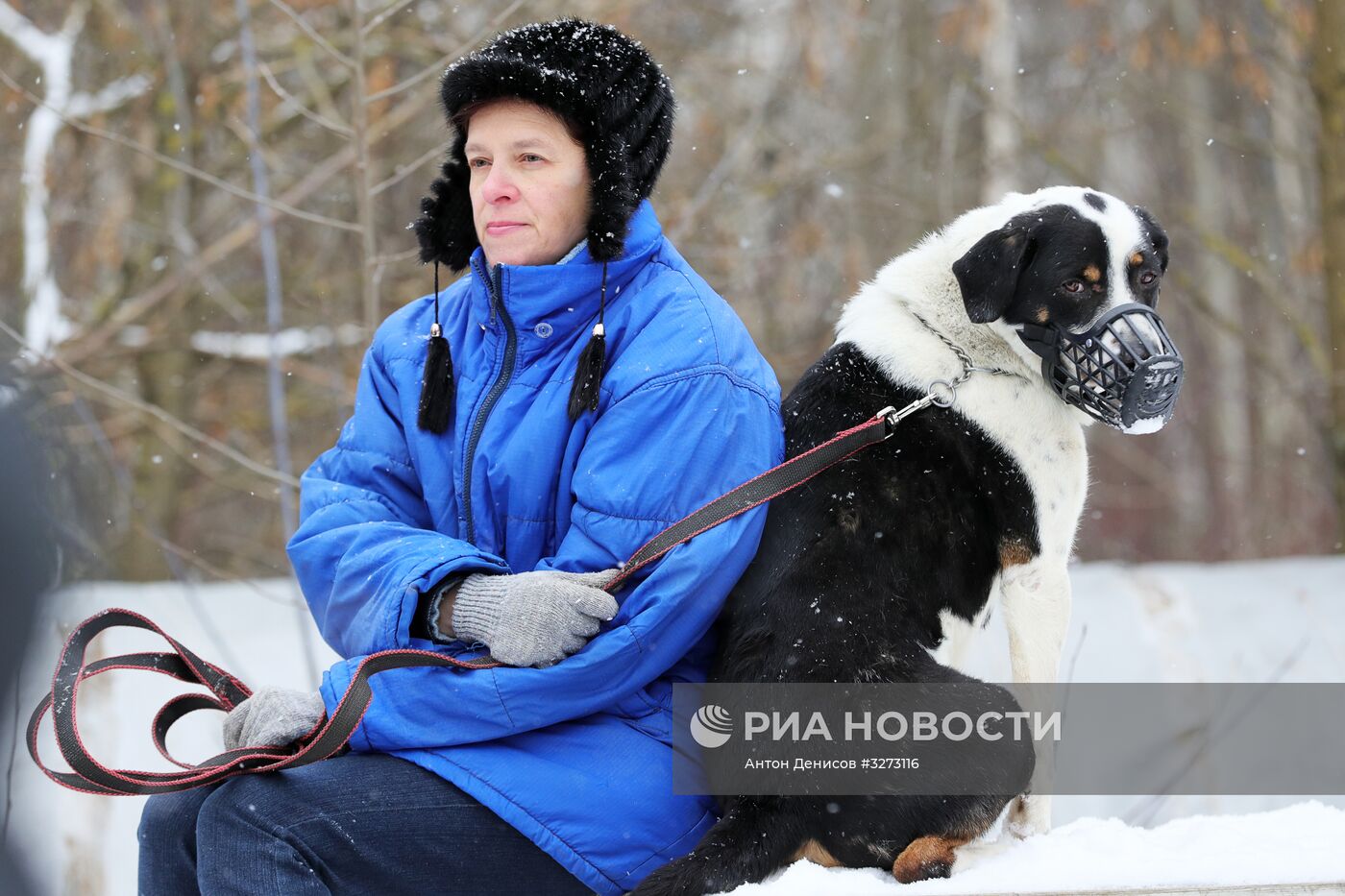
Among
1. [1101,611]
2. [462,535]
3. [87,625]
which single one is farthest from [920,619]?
[1101,611]

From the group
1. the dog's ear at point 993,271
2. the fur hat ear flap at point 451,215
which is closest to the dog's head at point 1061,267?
the dog's ear at point 993,271

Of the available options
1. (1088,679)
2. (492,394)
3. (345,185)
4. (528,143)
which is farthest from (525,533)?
(345,185)

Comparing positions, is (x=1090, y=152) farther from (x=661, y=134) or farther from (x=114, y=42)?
(x=661, y=134)

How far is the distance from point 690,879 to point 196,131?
18.0ft

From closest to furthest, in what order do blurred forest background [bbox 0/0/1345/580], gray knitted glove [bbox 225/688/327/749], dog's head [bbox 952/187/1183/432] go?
1. gray knitted glove [bbox 225/688/327/749]
2. dog's head [bbox 952/187/1183/432]
3. blurred forest background [bbox 0/0/1345/580]

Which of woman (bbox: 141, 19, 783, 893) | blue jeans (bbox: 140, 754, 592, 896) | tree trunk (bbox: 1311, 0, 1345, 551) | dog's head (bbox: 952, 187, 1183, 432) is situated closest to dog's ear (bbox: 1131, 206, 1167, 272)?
dog's head (bbox: 952, 187, 1183, 432)

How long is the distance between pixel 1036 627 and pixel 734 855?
0.79 metres

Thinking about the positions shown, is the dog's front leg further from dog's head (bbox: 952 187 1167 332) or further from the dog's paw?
dog's head (bbox: 952 187 1167 332)

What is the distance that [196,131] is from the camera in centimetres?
627

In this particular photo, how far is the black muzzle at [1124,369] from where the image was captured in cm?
222

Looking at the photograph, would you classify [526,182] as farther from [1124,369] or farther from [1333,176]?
[1333,176]

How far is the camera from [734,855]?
2094 millimetres

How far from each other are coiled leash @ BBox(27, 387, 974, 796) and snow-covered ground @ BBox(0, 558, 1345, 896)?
11 cm

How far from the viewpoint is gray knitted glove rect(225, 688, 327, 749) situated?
6.84 ft
